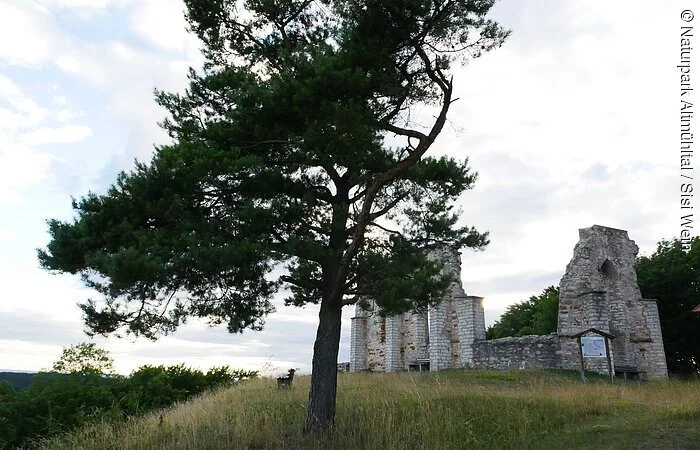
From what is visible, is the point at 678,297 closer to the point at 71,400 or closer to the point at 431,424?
the point at 431,424

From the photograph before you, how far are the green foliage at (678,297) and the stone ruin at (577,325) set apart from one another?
3373mm

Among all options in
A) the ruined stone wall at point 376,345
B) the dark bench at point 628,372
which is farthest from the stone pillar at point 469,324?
the dark bench at point 628,372

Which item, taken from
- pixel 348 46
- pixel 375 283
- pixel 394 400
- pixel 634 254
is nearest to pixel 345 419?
pixel 394 400

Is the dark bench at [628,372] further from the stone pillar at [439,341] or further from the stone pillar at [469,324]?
the stone pillar at [439,341]

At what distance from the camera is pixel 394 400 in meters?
9.23

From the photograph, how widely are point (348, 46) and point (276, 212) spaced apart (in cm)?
259

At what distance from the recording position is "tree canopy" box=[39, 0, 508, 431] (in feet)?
23.1

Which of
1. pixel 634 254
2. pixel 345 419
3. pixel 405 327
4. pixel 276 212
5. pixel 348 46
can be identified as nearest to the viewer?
pixel 348 46

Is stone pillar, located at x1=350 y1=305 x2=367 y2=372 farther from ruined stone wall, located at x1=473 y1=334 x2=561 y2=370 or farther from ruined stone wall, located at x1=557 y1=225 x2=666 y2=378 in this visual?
ruined stone wall, located at x1=557 y1=225 x2=666 y2=378

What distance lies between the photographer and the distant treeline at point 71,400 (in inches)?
365

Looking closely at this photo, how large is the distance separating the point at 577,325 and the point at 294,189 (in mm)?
14515

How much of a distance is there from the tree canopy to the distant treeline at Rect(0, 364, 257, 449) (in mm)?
3352

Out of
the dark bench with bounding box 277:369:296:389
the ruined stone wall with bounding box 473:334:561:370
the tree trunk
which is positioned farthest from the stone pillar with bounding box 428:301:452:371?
the tree trunk

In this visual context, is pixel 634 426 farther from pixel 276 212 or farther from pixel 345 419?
pixel 276 212
